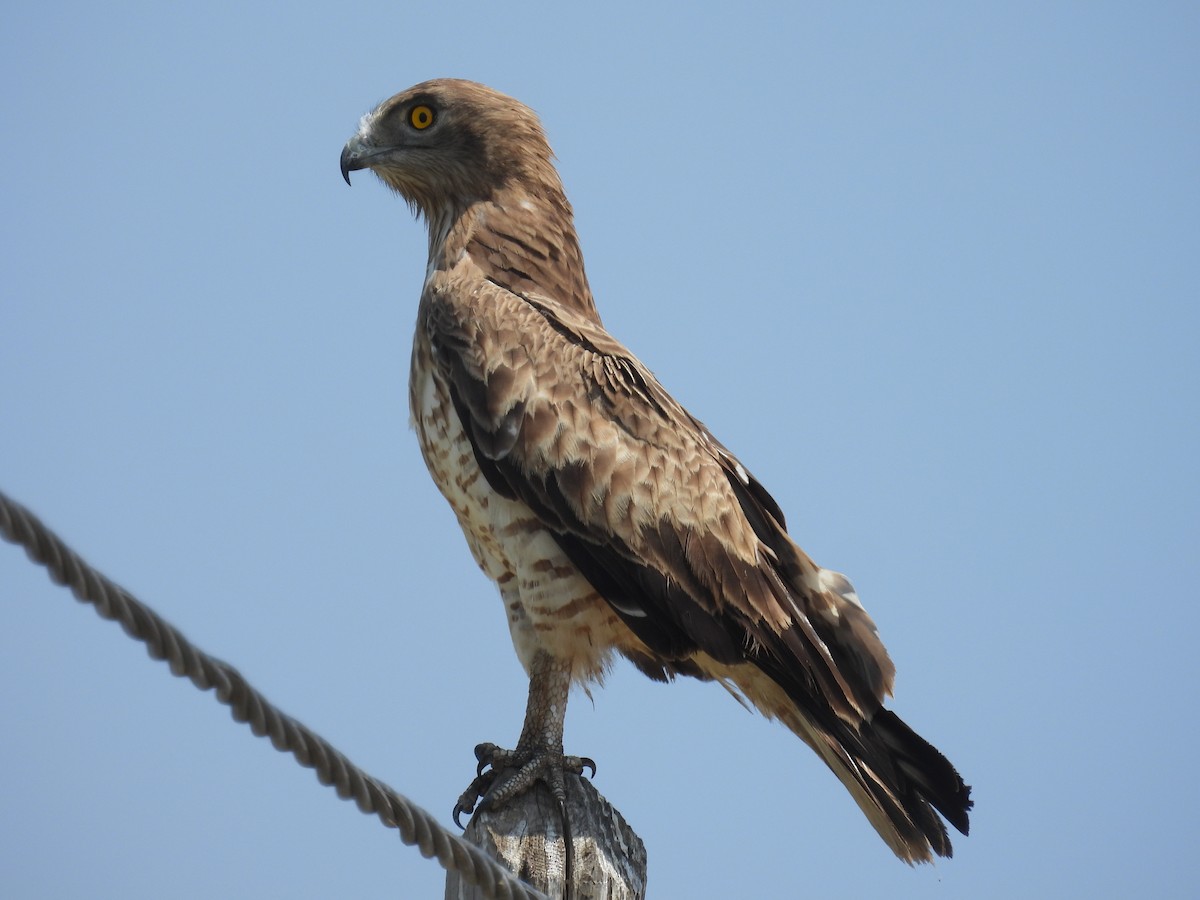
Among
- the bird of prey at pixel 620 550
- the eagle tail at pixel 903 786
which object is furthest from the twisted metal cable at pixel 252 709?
the eagle tail at pixel 903 786

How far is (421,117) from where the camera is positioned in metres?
6.80

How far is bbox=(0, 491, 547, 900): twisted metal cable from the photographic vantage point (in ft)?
7.29

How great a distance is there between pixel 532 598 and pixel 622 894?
1.53 meters

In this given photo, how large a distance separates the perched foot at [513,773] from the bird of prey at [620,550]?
0.04 ft

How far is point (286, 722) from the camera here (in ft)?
8.84

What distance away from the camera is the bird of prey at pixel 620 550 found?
517cm

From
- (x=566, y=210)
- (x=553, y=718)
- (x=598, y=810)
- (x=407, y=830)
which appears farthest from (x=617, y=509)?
(x=407, y=830)

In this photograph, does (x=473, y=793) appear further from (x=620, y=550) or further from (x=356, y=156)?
(x=356, y=156)

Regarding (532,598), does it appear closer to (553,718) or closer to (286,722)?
(553,718)

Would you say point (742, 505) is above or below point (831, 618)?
above

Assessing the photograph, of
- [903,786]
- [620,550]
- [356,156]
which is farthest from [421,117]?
[903,786]

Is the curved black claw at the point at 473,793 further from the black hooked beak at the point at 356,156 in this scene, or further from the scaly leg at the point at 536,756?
the black hooked beak at the point at 356,156

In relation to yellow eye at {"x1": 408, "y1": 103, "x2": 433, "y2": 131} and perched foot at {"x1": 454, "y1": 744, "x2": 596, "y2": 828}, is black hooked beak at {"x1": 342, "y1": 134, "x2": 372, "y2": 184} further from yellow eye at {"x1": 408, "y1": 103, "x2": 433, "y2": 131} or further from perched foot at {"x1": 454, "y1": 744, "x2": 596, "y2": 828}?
perched foot at {"x1": 454, "y1": 744, "x2": 596, "y2": 828}

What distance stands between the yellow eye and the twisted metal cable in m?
4.40
